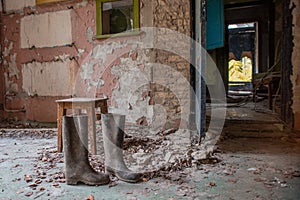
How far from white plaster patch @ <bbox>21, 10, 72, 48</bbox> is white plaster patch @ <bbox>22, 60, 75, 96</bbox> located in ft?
1.04

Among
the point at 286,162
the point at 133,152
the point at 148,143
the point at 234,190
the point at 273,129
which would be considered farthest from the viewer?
the point at 273,129

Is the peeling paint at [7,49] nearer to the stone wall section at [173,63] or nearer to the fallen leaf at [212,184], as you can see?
the stone wall section at [173,63]

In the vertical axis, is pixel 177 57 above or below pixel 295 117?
above

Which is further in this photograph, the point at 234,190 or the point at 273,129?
the point at 273,129

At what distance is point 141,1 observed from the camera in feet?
10.9

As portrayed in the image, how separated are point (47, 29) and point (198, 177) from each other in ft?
10.9

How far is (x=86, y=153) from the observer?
72.0 inches

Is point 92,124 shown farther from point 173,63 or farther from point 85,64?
point 85,64

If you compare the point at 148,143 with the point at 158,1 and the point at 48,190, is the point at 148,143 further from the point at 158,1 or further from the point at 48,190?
the point at 158,1

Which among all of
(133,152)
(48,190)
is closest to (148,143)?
(133,152)

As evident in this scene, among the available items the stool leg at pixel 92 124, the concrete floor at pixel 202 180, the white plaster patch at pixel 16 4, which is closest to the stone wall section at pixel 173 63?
the concrete floor at pixel 202 180

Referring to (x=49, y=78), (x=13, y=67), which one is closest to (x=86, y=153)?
(x=49, y=78)

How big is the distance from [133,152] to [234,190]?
3.54ft

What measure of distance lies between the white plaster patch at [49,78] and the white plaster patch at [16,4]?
90cm
